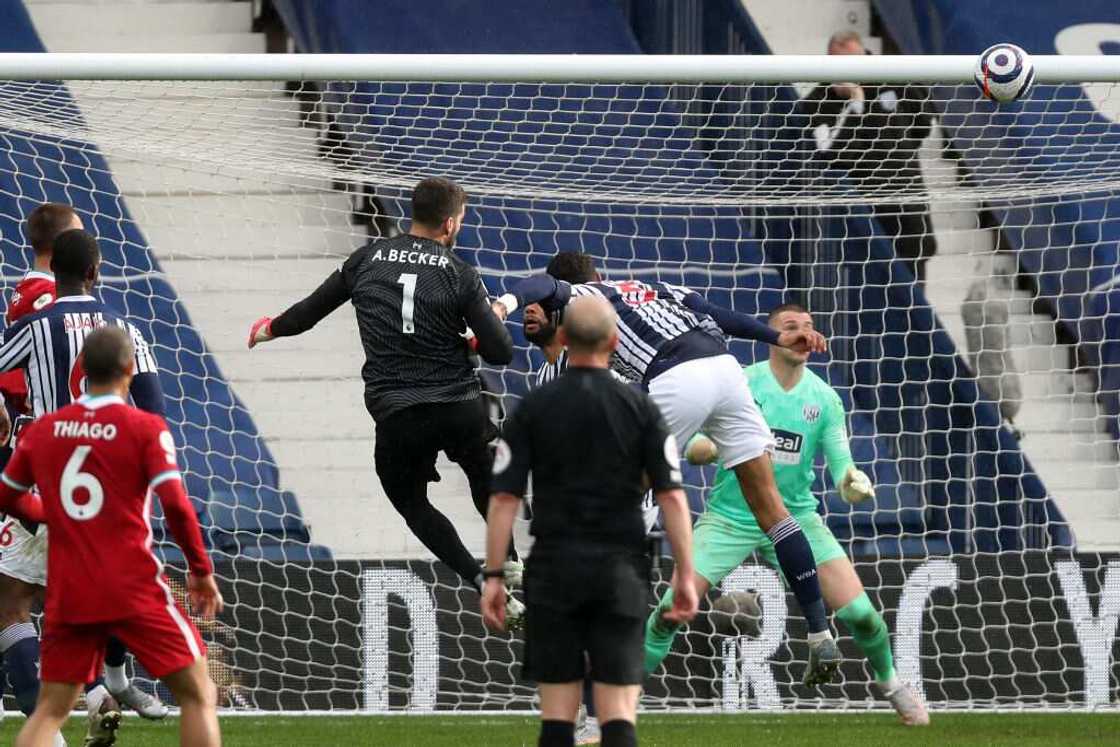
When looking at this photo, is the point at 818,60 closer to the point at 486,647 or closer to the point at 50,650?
the point at 486,647

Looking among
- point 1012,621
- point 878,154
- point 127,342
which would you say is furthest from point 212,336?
point 127,342

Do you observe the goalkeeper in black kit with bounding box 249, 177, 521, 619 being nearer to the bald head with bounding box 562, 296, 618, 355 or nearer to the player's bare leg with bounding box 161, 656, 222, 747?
the bald head with bounding box 562, 296, 618, 355

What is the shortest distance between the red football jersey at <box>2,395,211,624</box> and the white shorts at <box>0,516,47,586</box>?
6.49ft

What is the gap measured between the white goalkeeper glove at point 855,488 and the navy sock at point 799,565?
0.52m

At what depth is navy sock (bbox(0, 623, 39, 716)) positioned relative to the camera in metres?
7.41

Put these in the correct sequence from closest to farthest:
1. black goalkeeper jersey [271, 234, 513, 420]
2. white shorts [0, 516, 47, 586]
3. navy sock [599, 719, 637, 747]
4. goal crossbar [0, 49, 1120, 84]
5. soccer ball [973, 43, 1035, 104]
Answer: navy sock [599, 719, 637, 747] < black goalkeeper jersey [271, 234, 513, 420] < white shorts [0, 516, 47, 586] < soccer ball [973, 43, 1035, 104] < goal crossbar [0, 49, 1120, 84]

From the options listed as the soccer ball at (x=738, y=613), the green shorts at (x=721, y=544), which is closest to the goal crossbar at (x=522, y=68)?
the green shorts at (x=721, y=544)

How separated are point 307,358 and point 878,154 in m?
3.76

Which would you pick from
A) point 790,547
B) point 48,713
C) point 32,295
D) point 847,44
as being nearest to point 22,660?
point 32,295

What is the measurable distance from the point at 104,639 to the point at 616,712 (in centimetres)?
154

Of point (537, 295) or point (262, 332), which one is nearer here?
point (537, 295)

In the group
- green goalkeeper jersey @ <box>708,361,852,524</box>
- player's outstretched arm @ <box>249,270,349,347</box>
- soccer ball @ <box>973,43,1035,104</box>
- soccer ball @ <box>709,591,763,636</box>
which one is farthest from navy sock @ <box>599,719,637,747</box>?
soccer ball @ <box>709,591,763,636</box>

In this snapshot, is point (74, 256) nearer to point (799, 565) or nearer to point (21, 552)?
point (21, 552)

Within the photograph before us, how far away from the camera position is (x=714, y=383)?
7.70 meters
